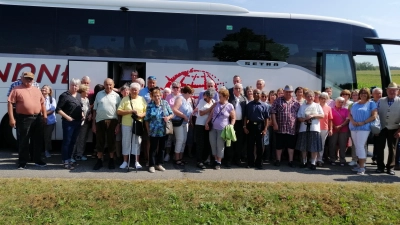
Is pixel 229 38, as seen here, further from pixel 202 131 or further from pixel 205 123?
pixel 202 131

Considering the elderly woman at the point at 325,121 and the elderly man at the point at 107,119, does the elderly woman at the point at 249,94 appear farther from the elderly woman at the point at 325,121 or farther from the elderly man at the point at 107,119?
the elderly man at the point at 107,119

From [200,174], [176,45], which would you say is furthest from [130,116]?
[176,45]

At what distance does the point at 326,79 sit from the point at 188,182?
209 inches

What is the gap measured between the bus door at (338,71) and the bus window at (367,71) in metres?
0.15

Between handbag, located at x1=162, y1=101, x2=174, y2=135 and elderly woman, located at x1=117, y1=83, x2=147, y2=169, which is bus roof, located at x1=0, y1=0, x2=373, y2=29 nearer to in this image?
elderly woman, located at x1=117, y1=83, x2=147, y2=169

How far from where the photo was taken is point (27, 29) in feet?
27.6

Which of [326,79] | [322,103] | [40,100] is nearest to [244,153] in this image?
[322,103]

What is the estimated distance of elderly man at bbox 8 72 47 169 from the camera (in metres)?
6.94

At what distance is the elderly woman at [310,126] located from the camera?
7.67 meters

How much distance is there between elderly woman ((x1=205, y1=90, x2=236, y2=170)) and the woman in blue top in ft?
8.85

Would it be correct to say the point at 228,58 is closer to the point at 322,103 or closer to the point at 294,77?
the point at 294,77

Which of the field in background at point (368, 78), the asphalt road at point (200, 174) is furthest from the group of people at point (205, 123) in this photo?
the field in background at point (368, 78)

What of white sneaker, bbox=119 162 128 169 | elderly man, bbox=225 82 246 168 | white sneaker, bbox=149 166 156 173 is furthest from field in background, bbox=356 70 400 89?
white sneaker, bbox=119 162 128 169

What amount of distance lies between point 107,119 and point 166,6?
3469 mm
